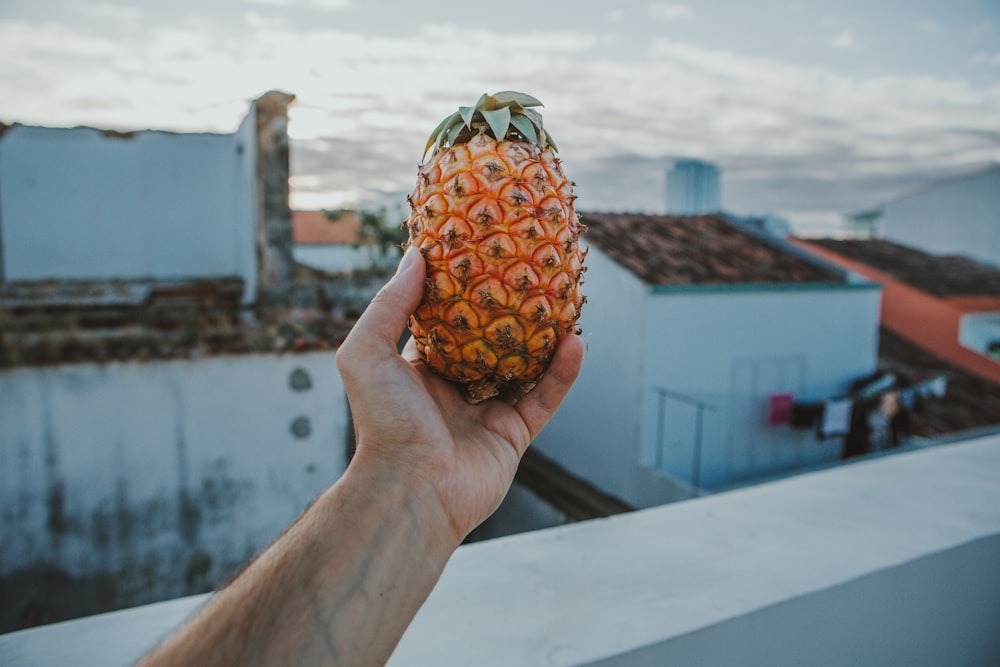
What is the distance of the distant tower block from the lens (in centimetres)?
1681

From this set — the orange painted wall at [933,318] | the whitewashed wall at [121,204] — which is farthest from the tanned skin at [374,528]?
the orange painted wall at [933,318]

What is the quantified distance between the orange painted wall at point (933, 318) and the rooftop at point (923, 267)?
272 mm

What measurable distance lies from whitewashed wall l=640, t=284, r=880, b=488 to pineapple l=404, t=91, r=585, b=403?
8057 millimetres

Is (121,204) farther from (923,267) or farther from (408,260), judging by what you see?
(923,267)

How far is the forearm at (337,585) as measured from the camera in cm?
81

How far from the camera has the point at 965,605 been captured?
1563mm

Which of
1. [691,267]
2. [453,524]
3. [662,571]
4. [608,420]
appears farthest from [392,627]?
[691,267]

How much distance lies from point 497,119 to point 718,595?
104 cm

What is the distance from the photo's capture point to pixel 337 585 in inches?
34.4

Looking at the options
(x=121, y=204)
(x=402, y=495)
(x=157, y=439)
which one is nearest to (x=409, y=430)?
(x=402, y=495)

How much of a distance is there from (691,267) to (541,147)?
947 cm

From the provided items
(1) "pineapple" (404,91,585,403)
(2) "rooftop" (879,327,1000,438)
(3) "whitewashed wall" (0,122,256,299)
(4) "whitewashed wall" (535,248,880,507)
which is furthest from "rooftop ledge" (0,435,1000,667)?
(2) "rooftop" (879,327,1000,438)

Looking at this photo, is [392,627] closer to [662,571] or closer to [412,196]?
[662,571]

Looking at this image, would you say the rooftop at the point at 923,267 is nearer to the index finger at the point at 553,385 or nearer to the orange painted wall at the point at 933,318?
the orange painted wall at the point at 933,318
